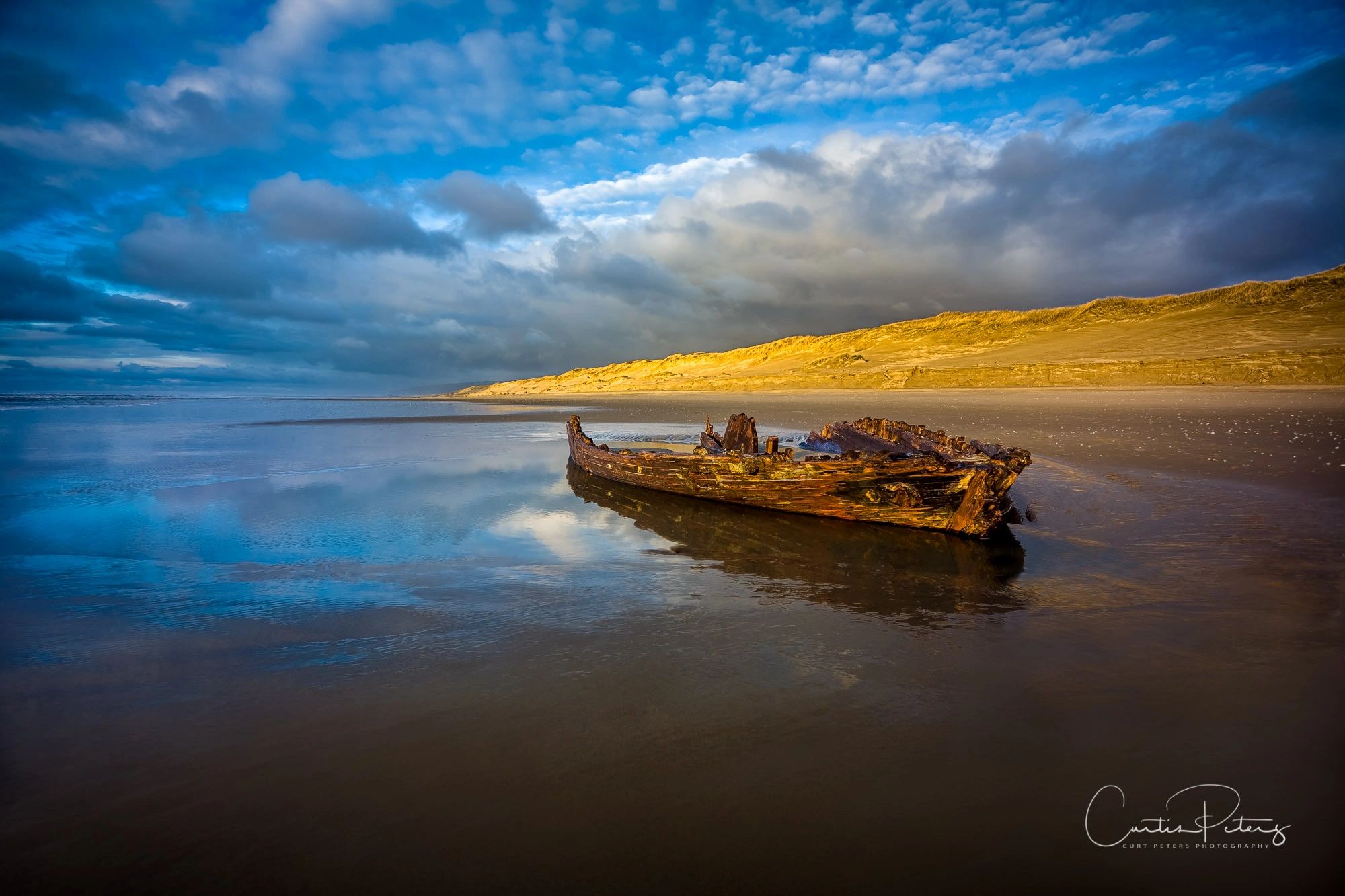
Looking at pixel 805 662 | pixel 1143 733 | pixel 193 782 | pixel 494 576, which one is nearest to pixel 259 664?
pixel 193 782

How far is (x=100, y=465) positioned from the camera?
14.8 metres

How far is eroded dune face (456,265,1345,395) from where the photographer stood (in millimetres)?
34594

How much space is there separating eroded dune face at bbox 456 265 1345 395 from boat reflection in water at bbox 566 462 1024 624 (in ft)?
120

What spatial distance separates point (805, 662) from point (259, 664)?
12.0 ft

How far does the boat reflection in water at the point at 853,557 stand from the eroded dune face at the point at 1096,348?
3647 centimetres

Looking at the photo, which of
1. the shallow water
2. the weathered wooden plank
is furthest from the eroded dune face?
the shallow water

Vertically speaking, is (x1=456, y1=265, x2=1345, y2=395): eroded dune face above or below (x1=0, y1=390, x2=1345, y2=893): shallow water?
above

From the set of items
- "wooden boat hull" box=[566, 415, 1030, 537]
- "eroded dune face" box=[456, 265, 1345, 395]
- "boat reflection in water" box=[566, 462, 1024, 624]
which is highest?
"eroded dune face" box=[456, 265, 1345, 395]

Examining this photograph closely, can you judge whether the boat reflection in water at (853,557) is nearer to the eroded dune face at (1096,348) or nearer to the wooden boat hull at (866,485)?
the wooden boat hull at (866,485)

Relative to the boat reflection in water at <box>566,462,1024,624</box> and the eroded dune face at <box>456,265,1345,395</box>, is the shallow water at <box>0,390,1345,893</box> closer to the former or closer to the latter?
the boat reflection in water at <box>566,462,1024,624</box>

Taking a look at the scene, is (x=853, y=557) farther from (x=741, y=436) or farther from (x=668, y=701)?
(x=741, y=436)

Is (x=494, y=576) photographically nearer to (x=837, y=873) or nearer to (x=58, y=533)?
(x=837, y=873)

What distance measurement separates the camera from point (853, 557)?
6.73 meters

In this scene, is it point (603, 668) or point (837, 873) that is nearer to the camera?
point (837, 873)
